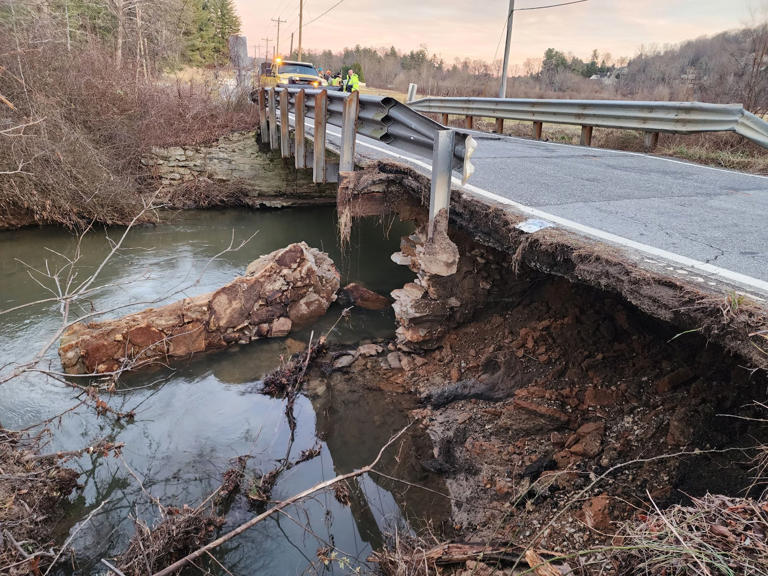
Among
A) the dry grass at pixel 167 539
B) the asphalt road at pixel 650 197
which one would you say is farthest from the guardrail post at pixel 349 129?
the dry grass at pixel 167 539

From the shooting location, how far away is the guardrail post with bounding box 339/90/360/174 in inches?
246

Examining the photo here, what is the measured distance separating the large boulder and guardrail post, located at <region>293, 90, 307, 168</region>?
209cm

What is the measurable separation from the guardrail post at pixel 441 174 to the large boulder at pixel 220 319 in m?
3.45

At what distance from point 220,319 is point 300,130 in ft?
13.4

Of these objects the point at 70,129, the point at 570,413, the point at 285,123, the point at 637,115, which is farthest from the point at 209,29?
the point at 570,413

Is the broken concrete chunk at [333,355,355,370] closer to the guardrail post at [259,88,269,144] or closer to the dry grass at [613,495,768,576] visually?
the dry grass at [613,495,768,576]

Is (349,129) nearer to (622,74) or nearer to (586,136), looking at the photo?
(586,136)

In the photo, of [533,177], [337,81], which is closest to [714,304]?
[533,177]

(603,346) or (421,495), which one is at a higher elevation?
(603,346)

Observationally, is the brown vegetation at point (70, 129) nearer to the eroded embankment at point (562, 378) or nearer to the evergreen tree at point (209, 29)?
the eroded embankment at point (562, 378)

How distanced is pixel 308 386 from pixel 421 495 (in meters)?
2.26

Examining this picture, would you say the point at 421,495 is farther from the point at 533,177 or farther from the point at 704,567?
the point at 533,177

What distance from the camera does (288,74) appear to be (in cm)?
2050

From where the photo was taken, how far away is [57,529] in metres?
4.14
